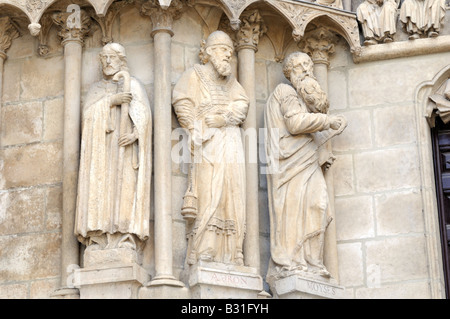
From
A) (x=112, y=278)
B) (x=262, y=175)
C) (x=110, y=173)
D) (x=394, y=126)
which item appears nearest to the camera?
(x=112, y=278)

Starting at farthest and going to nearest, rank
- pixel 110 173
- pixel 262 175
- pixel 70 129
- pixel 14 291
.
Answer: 1. pixel 262 175
2. pixel 70 129
3. pixel 14 291
4. pixel 110 173

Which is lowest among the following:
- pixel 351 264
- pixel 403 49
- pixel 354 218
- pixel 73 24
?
pixel 351 264

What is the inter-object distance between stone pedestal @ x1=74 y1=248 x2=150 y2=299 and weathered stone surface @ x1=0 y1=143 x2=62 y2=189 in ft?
3.73

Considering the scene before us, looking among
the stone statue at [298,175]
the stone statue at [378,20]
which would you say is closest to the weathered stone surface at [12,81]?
the stone statue at [298,175]

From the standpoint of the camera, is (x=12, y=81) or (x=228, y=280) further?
(x=12, y=81)

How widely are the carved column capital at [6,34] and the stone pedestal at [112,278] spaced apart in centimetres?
251

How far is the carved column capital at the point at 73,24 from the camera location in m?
12.9

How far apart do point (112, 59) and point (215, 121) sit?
1127 mm

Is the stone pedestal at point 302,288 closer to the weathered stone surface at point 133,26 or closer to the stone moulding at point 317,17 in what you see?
the stone moulding at point 317,17

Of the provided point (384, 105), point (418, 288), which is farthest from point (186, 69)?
point (418, 288)

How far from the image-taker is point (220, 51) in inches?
502

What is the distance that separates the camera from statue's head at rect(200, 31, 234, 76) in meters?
12.7

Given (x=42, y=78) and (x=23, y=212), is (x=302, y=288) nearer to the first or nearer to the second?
(x=23, y=212)

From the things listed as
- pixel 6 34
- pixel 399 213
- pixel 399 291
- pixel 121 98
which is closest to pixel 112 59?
pixel 121 98
